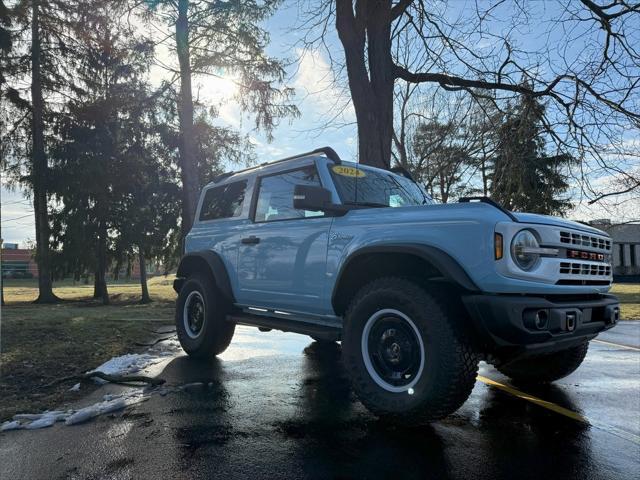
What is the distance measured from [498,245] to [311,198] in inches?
63.0

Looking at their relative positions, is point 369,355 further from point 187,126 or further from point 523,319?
point 187,126

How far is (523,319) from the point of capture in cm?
315

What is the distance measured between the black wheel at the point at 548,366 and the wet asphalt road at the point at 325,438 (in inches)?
6.2

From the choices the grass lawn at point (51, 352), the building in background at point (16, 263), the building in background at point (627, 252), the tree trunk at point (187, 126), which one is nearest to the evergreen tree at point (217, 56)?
the tree trunk at point (187, 126)

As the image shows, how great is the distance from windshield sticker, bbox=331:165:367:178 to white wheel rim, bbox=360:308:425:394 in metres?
1.71

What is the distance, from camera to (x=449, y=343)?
3.28 meters

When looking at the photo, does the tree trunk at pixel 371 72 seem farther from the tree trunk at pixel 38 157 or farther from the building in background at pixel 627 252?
the building in background at pixel 627 252

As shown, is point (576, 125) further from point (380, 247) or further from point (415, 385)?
point (415, 385)

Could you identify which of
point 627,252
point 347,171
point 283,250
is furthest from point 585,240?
point 627,252

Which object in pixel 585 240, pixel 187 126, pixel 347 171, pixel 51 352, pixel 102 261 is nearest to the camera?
pixel 585 240

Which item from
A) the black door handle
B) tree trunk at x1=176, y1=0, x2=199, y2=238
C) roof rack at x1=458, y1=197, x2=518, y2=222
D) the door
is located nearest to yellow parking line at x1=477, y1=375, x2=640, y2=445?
roof rack at x1=458, y1=197, x2=518, y2=222

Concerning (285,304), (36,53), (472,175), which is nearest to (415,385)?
(285,304)

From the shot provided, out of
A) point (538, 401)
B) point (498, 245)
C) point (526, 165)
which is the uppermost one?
point (526, 165)

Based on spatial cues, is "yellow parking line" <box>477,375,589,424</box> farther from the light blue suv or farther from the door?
the door
